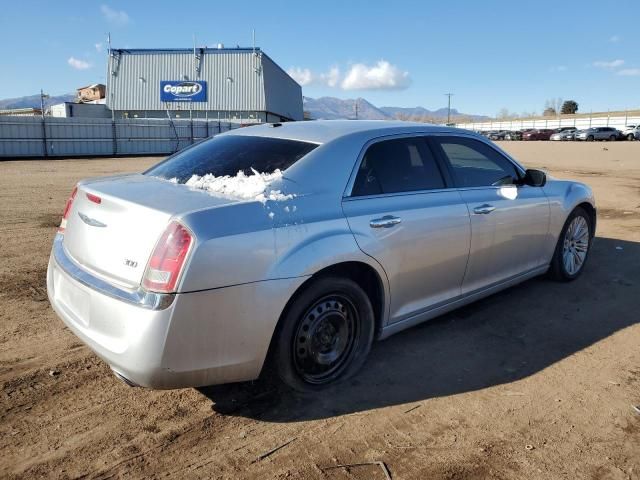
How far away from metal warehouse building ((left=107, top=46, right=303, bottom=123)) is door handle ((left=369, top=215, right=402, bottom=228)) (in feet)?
151

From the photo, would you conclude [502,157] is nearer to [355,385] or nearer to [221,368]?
[355,385]

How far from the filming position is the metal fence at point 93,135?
26.6 meters

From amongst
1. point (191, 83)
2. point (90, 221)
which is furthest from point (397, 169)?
point (191, 83)

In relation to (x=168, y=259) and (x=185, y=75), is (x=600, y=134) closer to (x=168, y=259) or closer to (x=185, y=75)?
(x=185, y=75)

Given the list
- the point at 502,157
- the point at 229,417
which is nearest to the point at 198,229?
the point at 229,417

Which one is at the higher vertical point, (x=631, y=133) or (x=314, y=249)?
(x=631, y=133)

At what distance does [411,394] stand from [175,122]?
1276 inches

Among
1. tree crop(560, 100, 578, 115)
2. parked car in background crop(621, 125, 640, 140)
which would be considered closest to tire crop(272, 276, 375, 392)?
parked car in background crop(621, 125, 640, 140)

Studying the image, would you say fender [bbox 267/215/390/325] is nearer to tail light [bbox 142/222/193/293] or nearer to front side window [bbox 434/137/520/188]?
tail light [bbox 142/222/193/293]

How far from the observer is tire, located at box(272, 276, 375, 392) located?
2.98 m

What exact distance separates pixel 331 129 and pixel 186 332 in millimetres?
1826

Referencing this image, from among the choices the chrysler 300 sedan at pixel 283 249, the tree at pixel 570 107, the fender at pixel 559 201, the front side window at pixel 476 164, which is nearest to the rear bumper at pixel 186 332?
the chrysler 300 sedan at pixel 283 249

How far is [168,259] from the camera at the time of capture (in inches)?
101

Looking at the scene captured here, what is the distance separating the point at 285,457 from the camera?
2.63m
